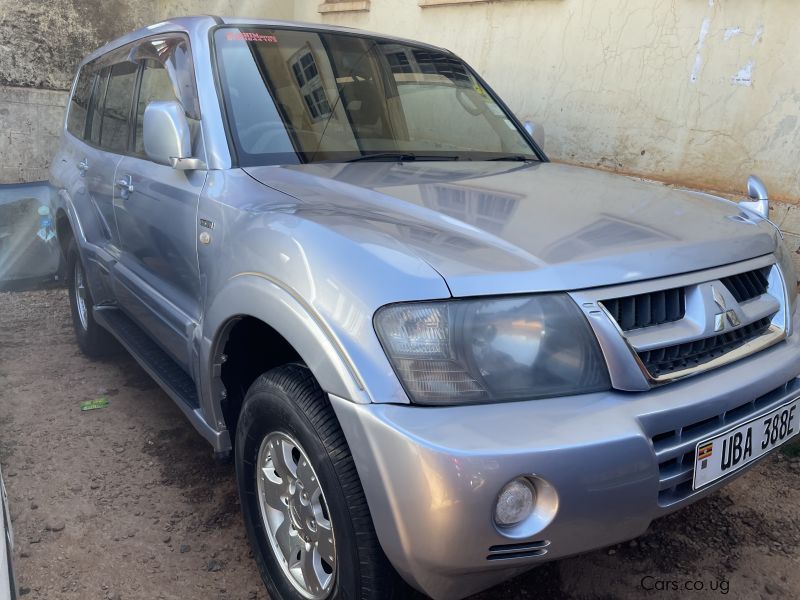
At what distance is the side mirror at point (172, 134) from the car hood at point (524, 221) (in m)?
0.24

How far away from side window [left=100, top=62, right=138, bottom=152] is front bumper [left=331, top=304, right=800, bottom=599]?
2.50m

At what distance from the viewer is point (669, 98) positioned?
5.06m

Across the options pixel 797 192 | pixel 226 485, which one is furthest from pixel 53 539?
pixel 797 192

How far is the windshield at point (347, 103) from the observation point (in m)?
2.57

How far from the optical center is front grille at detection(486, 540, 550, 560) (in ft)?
4.95

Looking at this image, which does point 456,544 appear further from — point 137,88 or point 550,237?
point 137,88

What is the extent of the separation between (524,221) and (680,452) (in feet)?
2.48

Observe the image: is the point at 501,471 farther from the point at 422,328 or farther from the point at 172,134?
the point at 172,134

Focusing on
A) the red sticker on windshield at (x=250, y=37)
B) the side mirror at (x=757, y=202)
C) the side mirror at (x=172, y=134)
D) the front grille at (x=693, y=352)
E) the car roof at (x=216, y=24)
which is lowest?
the front grille at (x=693, y=352)

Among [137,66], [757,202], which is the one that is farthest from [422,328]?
[137,66]

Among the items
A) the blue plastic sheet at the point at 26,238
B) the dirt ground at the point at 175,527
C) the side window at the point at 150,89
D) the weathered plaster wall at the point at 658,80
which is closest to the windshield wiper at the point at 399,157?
Result: the side window at the point at 150,89

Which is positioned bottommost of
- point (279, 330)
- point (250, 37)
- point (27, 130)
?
point (27, 130)

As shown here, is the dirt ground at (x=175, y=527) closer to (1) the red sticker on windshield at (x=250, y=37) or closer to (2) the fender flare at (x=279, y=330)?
(2) the fender flare at (x=279, y=330)

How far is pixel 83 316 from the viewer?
4.32m
